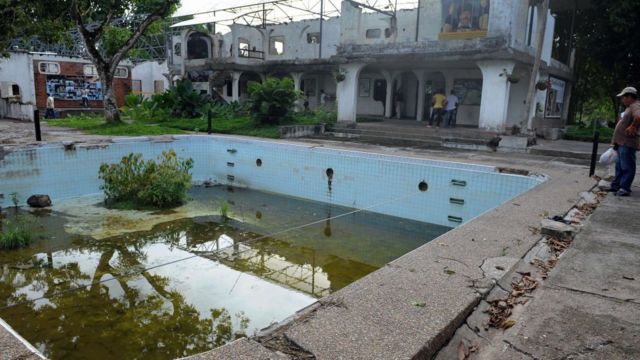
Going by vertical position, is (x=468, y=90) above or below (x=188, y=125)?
above

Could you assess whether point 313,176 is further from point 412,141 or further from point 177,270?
point 177,270

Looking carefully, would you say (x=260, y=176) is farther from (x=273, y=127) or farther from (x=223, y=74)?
(x=223, y=74)

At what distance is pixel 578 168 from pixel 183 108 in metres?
15.1

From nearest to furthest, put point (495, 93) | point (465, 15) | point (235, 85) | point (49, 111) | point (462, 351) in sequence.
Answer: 1. point (462, 351)
2. point (495, 93)
3. point (465, 15)
4. point (49, 111)
5. point (235, 85)

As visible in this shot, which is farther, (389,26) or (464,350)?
→ (389,26)

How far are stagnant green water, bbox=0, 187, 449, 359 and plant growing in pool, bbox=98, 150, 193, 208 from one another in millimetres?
400

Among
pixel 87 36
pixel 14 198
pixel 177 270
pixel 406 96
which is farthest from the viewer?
pixel 406 96

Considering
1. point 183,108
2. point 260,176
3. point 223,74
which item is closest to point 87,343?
point 260,176

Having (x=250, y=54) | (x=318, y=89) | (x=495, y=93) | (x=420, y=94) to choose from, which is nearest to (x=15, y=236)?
(x=495, y=93)

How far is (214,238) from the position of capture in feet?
26.1

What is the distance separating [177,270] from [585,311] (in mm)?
4915

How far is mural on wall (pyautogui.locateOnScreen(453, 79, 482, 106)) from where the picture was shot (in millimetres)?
19109

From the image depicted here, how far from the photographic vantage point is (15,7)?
11.1 m

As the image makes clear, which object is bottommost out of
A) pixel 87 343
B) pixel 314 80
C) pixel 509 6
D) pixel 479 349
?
pixel 87 343
